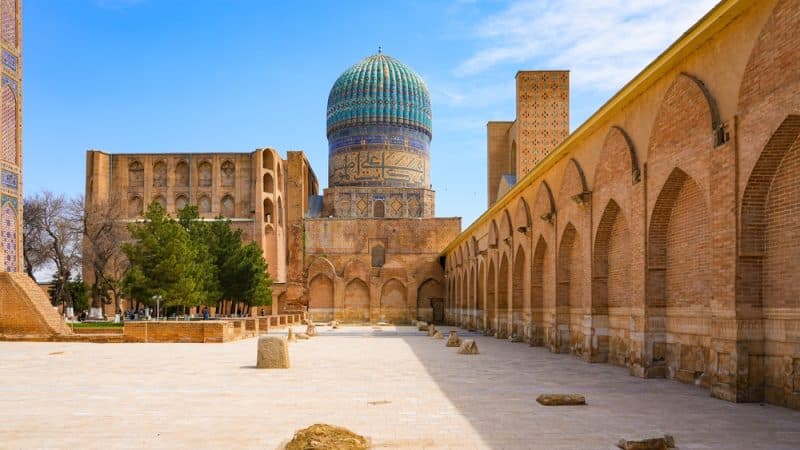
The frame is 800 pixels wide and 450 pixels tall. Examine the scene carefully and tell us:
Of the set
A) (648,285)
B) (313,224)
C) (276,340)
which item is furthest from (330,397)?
(313,224)

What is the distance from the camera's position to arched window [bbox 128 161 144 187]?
160 ft

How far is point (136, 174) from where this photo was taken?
49.0 meters

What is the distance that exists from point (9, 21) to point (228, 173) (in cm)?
2734

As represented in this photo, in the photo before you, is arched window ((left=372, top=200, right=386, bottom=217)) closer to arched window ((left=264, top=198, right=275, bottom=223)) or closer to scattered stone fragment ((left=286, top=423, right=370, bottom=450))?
arched window ((left=264, top=198, right=275, bottom=223))

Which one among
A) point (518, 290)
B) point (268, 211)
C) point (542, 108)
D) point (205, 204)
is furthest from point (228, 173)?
point (518, 290)

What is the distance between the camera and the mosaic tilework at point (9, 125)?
68.3 feet

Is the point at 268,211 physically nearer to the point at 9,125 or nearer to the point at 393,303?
the point at 393,303

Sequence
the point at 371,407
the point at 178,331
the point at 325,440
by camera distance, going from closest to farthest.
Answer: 1. the point at 325,440
2. the point at 371,407
3. the point at 178,331

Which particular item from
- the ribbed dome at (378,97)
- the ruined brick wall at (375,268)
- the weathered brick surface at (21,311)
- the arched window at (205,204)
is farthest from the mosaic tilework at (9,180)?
the ribbed dome at (378,97)

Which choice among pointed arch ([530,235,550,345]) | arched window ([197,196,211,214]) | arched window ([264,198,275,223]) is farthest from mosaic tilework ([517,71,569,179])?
arched window ([197,196,211,214])

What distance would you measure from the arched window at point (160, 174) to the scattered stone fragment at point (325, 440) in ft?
152

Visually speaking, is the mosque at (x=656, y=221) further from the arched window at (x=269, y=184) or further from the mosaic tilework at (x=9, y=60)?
the arched window at (x=269, y=184)

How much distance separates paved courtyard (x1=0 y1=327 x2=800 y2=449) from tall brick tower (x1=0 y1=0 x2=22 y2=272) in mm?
9281

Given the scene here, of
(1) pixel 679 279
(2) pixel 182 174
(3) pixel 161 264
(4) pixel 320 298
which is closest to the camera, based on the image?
(1) pixel 679 279
